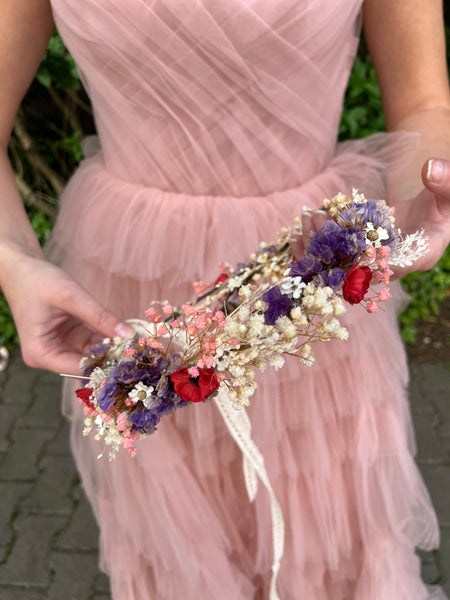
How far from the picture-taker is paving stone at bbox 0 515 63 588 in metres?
2.17

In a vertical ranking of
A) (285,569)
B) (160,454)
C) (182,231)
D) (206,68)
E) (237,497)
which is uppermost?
(206,68)

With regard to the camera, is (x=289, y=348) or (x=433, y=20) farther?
(x=433, y=20)

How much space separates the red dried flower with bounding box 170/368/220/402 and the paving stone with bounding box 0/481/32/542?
86.4 inches

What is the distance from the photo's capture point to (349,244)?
0.64 meters

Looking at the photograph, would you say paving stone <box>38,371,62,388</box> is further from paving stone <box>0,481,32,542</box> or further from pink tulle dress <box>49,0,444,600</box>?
pink tulle dress <box>49,0,444,600</box>

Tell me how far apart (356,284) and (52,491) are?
2383mm

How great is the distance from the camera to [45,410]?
9.74ft

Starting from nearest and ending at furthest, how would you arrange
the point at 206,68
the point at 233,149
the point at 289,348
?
the point at 289,348 < the point at 206,68 < the point at 233,149

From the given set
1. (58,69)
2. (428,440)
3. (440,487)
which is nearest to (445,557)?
(440,487)

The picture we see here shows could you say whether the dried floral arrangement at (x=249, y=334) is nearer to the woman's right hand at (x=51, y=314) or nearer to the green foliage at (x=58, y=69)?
the woman's right hand at (x=51, y=314)

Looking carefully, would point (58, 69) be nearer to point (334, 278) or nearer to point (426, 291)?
point (334, 278)

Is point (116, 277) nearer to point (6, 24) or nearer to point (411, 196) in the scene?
point (6, 24)

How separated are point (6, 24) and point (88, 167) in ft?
1.28

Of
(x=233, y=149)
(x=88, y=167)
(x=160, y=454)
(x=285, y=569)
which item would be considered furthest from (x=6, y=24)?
(x=285, y=569)
